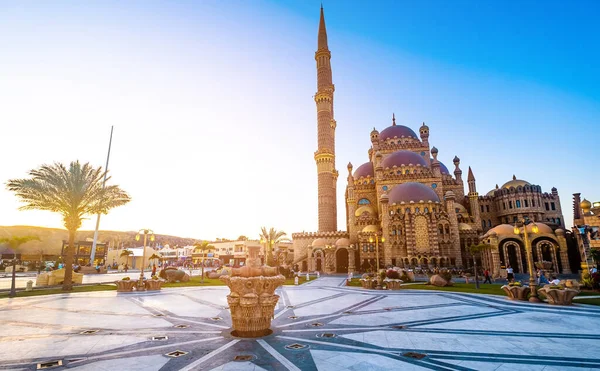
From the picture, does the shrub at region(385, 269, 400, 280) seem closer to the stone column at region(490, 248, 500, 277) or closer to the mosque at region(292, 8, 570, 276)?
the mosque at region(292, 8, 570, 276)

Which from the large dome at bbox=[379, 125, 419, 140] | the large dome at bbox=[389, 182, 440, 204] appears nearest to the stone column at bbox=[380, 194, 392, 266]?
the large dome at bbox=[389, 182, 440, 204]

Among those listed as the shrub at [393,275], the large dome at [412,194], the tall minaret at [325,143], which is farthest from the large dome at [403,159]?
the shrub at [393,275]

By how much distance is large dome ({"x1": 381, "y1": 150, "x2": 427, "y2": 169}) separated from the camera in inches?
1901

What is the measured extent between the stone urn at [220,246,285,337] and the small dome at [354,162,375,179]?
47138 mm

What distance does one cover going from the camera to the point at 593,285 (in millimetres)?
17250

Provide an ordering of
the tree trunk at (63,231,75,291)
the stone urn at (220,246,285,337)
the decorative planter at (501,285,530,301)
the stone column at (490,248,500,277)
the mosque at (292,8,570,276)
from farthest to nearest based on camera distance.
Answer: the mosque at (292,8,570,276) < the stone column at (490,248,500,277) < the tree trunk at (63,231,75,291) < the decorative planter at (501,285,530,301) < the stone urn at (220,246,285,337)

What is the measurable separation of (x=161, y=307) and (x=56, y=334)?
503 cm

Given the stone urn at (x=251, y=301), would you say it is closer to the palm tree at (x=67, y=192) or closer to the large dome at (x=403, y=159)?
the palm tree at (x=67, y=192)

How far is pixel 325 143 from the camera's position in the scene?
177ft

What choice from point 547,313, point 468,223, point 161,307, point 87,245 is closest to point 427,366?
point 547,313

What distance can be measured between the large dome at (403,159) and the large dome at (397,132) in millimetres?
6329

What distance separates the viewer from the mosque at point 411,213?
3390 cm

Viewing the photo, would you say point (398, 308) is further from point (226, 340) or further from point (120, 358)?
point (120, 358)

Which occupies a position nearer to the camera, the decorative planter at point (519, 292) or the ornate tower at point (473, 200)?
the decorative planter at point (519, 292)
